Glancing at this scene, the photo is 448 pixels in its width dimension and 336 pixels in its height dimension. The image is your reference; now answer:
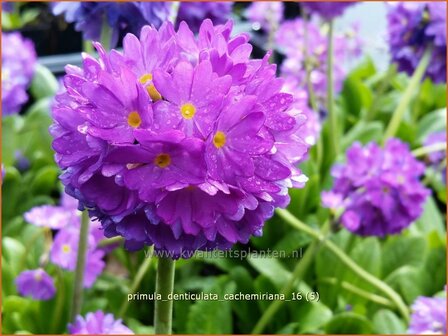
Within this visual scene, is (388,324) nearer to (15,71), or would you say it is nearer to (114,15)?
(114,15)

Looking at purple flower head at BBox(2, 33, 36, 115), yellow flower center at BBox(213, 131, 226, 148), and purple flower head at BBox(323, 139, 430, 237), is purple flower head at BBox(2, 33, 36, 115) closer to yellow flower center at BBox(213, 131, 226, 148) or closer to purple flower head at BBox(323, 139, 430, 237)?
purple flower head at BBox(323, 139, 430, 237)

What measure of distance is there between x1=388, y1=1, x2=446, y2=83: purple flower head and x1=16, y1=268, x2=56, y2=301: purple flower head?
30.7 inches

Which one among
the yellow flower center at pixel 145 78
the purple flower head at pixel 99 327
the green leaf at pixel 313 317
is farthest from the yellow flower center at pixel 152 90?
the green leaf at pixel 313 317

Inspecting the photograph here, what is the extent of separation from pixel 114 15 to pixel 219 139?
0.45 meters

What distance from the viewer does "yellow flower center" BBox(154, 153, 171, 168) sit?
490 mm

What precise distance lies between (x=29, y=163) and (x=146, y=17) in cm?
75

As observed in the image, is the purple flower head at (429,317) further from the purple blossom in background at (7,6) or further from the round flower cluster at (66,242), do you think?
the purple blossom in background at (7,6)

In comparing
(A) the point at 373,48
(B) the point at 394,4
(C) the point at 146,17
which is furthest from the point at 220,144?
(A) the point at 373,48

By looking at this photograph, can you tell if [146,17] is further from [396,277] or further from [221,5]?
[396,277]

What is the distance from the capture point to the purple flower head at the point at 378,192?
3.38 feet

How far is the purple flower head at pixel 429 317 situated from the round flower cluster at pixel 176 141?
0.47 metres

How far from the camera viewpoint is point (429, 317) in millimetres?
912

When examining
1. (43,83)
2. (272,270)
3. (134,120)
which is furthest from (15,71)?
(134,120)

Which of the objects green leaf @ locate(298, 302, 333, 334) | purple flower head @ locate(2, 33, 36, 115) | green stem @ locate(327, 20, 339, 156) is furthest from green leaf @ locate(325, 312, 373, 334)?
purple flower head @ locate(2, 33, 36, 115)
